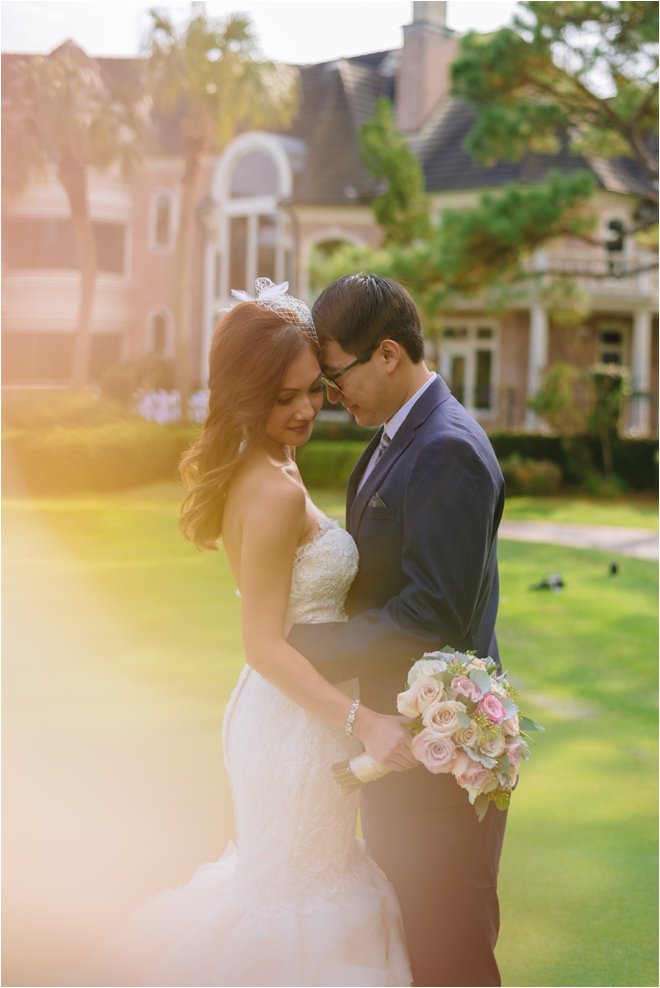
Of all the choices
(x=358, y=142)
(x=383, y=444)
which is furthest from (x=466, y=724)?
(x=358, y=142)

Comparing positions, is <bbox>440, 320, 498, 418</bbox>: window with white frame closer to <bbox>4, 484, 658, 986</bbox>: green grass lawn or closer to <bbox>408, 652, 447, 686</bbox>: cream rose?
<bbox>4, 484, 658, 986</bbox>: green grass lawn

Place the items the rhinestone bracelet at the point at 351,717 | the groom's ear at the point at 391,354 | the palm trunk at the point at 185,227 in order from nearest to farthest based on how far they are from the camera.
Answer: the rhinestone bracelet at the point at 351,717 → the groom's ear at the point at 391,354 → the palm trunk at the point at 185,227

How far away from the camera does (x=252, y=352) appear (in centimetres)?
258

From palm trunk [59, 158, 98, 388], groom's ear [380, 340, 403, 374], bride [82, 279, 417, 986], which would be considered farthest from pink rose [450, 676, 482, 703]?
palm trunk [59, 158, 98, 388]

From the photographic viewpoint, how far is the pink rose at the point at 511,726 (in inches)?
93.4

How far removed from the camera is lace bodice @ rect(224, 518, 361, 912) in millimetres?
2756

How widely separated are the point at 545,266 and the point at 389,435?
81.4 ft

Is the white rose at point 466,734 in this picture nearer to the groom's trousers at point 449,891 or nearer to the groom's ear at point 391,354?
the groom's trousers at point 449,891

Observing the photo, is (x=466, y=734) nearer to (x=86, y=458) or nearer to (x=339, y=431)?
(x=86, y=458)

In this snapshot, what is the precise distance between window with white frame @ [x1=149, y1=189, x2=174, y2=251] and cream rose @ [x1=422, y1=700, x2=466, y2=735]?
3262 centimetres

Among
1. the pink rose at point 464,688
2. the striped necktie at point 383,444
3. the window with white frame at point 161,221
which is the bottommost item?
the pink rose at point 464,688

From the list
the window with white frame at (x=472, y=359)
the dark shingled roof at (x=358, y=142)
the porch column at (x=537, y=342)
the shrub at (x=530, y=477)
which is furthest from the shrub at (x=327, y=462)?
the dark shingled roof at (x=358, y=142)

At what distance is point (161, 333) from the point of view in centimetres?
3381

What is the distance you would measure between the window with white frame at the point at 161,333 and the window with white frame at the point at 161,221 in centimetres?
229
